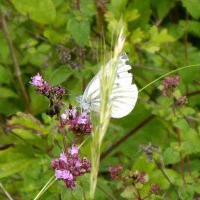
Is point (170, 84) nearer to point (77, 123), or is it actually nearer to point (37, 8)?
point (77, 123)

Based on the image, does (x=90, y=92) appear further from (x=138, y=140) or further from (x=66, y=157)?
(x=138, y=140)

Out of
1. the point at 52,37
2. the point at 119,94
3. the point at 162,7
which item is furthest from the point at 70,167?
the point at 162,7

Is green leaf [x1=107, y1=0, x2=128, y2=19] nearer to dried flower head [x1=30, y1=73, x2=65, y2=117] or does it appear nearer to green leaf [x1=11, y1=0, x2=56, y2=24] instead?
green leaf [x1=11, y1=0, x2=56, y2=24]

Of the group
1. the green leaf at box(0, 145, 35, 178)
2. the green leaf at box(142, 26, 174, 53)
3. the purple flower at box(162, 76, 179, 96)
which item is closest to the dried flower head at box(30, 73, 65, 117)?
the purple flower at box(162, 76, 179, 96)

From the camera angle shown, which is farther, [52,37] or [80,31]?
[52,37]

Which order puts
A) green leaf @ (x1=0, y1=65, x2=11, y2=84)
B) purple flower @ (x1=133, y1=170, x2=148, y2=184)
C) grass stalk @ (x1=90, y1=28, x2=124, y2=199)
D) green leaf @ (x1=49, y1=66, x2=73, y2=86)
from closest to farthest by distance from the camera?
grass stalk @ (x1=90, y1=28, x2=124, y2=199) → purple flower @ (x1=133, y1=170, x2=148, y2=184) → green leaf @ (x1=49, y1=66, x2=73, y2=86) → green leaf @ (x1=0, y1=65, x2=11, y2=84)

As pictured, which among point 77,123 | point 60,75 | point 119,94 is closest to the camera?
point 77,123

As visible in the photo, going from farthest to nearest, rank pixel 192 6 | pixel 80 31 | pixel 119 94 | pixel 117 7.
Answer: pixel 117 7
pixel 192 6
pixel 80 31
pixel 119 94
